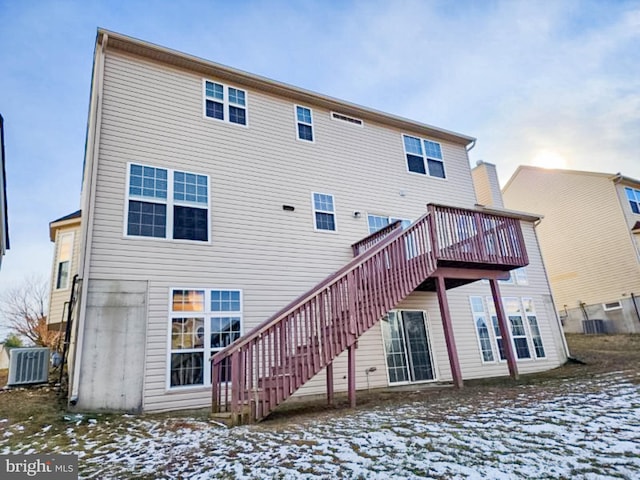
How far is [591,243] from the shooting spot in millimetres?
19641

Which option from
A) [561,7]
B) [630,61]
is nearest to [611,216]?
[630,61]

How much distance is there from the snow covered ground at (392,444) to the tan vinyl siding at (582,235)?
55.2ft

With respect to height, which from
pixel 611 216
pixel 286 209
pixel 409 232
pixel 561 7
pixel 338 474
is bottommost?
pixel 338 474

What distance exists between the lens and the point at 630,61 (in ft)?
46.4

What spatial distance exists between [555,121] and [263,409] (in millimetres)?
17844

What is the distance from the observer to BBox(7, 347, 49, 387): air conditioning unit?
25.9ft

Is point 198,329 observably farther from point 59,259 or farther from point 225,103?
point 59,259

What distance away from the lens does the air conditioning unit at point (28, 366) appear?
7.88 m

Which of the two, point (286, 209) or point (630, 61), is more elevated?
point (630, 61)

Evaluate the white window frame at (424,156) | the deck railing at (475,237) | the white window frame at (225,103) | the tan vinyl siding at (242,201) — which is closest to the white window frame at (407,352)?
the tan vinyl siding at (242,201)

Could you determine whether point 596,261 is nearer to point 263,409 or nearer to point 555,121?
point 555,121

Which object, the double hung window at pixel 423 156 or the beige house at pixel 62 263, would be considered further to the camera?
the double hung window at pixel 423 156

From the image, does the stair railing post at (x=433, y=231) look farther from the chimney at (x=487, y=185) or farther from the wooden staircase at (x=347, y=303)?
the chimney at (x=487, y=185)

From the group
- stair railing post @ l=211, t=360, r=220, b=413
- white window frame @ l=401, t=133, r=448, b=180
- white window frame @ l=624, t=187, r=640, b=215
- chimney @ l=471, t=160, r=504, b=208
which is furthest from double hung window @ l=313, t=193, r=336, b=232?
white window frame @ l=624, t=187, r=640, b=215
